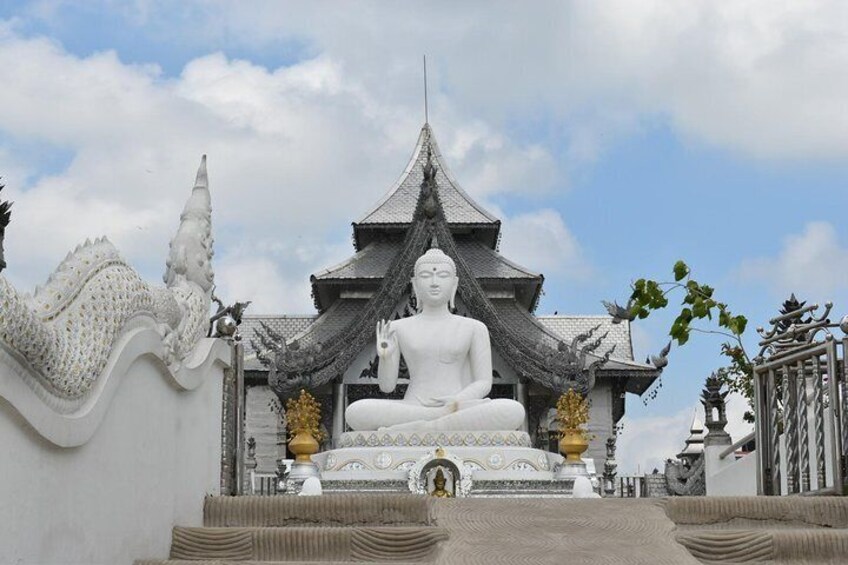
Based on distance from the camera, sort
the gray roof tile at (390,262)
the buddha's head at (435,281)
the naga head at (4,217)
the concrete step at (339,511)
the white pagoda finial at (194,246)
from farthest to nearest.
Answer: the gray roof tile at (390,262) < the buddha's head at (435,281) < the white pagoda finial at (194,246) < the concrete step at (339,511) < the naga head at (4,217)

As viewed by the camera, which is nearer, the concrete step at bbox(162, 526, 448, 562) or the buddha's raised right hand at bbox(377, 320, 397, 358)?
the concrete step at bbox(162, 526, 448, 562)

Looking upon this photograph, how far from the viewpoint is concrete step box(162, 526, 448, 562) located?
184 inches

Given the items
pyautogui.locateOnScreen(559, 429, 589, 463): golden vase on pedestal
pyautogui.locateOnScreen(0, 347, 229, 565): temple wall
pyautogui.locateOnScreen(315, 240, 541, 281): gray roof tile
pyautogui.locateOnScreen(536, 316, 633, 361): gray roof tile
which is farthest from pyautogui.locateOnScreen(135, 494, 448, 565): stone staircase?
pyautogui.locateOnScreen(536, 316, 633, 361): gray roof tile

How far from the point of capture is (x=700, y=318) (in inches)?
364

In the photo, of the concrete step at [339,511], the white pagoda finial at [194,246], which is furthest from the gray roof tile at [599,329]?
the concrete step at [339,511]

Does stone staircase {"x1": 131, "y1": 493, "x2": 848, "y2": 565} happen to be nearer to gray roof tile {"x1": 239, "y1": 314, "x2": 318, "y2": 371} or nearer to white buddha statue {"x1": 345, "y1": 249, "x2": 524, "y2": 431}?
white buddha statue {"x1": 345, "y1": 249, "x2": 524, "y2": 431}

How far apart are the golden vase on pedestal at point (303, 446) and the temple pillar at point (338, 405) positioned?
967 centimetres

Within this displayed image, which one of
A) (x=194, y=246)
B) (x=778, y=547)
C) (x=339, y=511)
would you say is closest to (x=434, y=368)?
(x=194, y=246)

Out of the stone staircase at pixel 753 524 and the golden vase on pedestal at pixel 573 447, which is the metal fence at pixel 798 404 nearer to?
the stone staircase at pixel 753 524

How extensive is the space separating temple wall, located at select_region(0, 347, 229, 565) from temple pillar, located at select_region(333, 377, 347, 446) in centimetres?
1340

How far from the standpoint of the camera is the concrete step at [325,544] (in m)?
4.68

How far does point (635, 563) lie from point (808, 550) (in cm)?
71

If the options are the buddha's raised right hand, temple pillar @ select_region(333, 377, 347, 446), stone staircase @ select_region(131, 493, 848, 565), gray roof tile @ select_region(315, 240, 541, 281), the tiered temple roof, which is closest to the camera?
stone staircase @ select_region(131, 493, 848, 565)

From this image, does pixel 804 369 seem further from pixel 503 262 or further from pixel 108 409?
pixel 503 262
